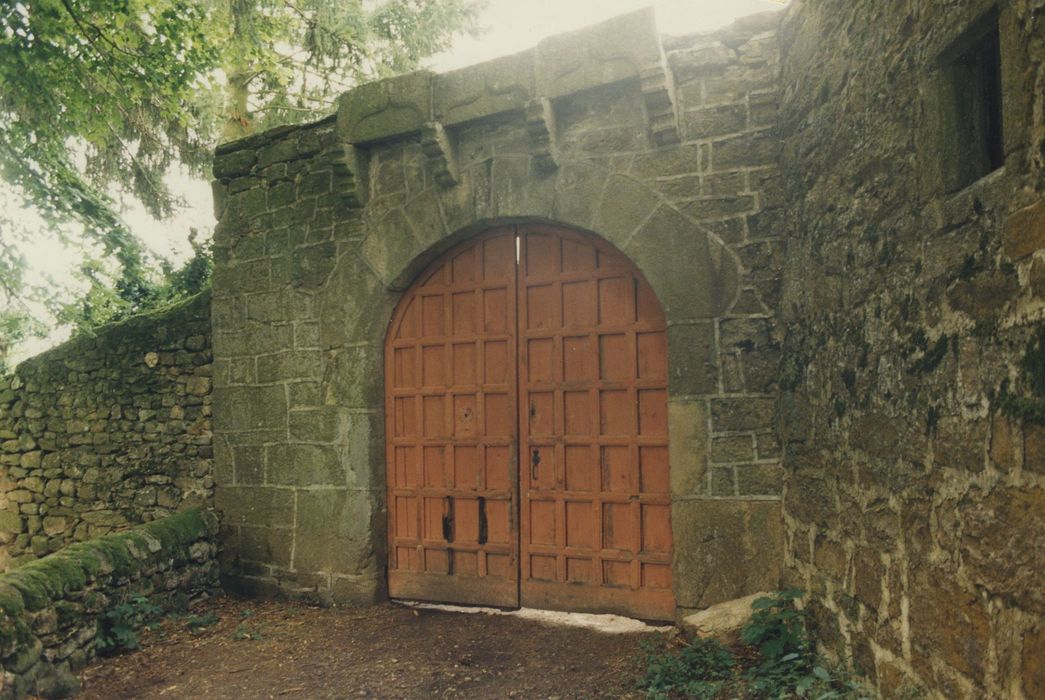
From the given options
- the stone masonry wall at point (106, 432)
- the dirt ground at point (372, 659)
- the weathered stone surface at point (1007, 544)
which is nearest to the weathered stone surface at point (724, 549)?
the dirt ground at point (372, 659)

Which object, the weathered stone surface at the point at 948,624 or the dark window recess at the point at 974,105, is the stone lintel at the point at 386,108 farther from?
the weathered stone surface at the point at 948,624

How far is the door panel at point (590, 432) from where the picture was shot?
407cm

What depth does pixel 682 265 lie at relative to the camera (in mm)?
3895

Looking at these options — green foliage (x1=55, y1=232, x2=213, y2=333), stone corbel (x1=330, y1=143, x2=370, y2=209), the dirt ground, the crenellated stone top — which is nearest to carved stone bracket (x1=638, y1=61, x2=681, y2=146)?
the crenellated stone top

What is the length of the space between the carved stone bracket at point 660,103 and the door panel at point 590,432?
2.36ft

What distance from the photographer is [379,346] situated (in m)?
4.86

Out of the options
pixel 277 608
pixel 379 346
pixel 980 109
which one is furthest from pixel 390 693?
pixel 980 109

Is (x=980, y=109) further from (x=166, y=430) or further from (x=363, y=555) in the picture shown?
(x=166, y=430)

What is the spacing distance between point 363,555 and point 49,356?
11.3 ft

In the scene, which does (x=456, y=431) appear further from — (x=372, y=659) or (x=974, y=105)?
(x=974, y=105)

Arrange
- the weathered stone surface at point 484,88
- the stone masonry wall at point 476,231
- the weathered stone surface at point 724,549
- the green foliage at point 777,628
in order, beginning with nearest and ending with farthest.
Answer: the green foliage at point 777,628
the weathered stone surface at point 724,549
the stone masonry wall at point 476,231
the weathered stone surface at point 484,88

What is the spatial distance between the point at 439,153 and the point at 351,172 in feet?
2.27

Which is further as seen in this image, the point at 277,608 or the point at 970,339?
the point at 277,608

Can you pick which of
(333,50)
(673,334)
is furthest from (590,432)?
(333,50)
